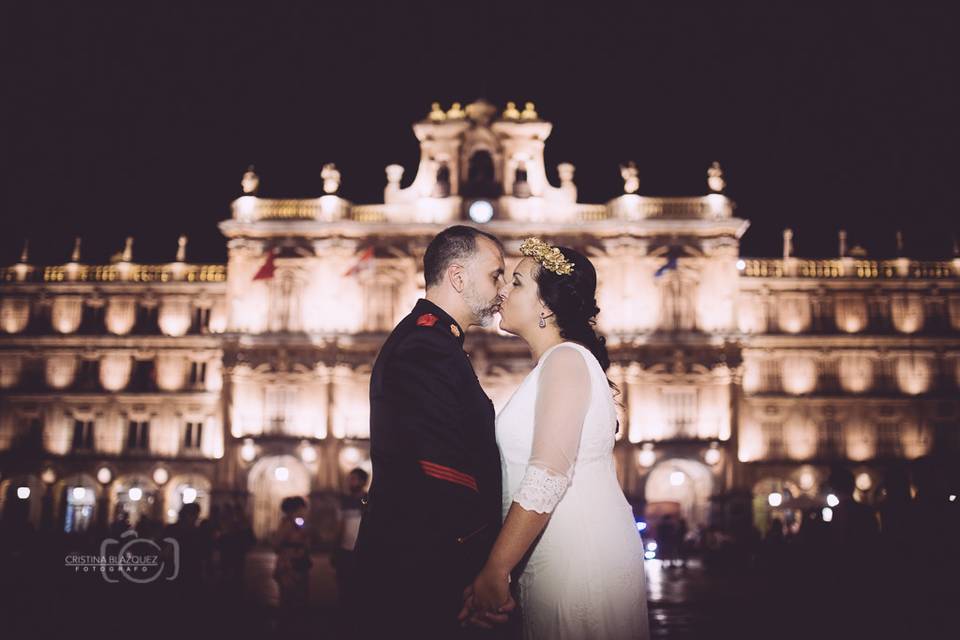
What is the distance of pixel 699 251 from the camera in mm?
41594

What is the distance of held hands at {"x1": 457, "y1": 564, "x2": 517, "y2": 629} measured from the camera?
4.32 metres

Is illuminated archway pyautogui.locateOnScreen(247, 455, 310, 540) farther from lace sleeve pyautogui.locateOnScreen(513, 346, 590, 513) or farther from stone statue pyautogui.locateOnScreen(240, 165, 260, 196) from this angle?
lace sleeve pyautogui.locateOnScreen(513, 346, 590, 513)

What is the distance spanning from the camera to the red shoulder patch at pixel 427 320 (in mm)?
4836

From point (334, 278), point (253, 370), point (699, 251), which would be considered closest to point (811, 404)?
point (699, 251)

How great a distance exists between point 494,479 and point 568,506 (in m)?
0.43

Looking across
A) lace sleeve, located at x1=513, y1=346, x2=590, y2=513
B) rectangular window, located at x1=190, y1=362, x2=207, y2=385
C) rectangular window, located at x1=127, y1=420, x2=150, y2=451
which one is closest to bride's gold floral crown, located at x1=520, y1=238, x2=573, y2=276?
lace sleeve, located at x1=513, y1=346, x2=590, y2=513

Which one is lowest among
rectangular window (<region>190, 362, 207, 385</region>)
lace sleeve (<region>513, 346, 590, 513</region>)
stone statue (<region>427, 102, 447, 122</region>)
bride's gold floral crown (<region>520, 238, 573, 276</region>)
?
lace sleeve (<region>513, 346, 590, 513</region>)

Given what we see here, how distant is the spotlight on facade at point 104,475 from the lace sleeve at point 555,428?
42.7 m

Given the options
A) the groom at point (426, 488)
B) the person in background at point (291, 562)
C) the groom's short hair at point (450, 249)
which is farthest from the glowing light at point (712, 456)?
the groom at point (426, 488)

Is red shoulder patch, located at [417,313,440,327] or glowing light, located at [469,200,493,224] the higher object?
glowing light, located at [469,200,493,224]

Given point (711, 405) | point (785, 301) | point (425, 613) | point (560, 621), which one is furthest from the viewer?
point (785, 301)

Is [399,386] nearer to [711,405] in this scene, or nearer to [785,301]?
[711,405]

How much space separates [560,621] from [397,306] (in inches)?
1454

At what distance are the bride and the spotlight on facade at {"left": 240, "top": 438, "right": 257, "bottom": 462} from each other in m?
36.0
